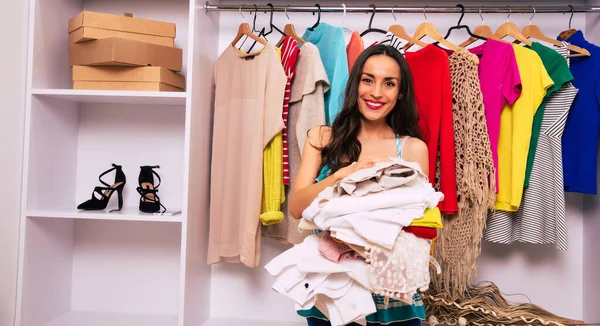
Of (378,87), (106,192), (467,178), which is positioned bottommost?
(106,192)

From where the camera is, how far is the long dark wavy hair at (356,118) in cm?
156

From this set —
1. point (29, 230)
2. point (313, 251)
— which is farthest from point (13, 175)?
point (313, 251)

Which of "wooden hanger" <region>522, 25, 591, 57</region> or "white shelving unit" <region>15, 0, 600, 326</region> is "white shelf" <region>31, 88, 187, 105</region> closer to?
"white shelving unit" <region>15, 0, 600, 326</region>

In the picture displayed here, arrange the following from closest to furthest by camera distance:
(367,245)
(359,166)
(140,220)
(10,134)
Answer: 1. (367,245)
2. (359,166)
3. (10,134)
4. (140,220)

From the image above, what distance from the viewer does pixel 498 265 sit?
2281 mm

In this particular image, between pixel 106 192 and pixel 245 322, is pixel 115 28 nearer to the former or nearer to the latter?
pixel 106 192

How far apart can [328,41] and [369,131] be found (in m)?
0.58

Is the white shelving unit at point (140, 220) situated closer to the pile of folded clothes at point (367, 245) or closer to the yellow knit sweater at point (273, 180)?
the yellow knit sweater at point (273, 180)

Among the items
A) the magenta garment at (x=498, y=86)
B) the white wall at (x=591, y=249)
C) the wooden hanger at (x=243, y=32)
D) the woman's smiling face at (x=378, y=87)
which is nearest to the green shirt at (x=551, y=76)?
the magenta garment at (x=498, y=86)

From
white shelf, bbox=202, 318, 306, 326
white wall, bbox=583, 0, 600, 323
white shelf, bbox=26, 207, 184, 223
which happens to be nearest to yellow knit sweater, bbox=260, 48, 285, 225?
white shelf, bbox=26, 207, 184, 223

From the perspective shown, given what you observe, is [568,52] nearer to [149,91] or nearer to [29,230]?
[149,91]

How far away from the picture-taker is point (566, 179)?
1.98 meters

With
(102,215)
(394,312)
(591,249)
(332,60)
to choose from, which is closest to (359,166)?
(394,312)

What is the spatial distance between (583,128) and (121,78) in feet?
5.87
